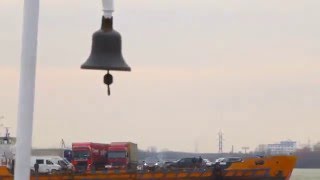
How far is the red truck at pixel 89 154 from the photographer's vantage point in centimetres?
5594

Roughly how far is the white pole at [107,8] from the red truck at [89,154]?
51171mm

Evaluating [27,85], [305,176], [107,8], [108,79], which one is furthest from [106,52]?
[305,176]

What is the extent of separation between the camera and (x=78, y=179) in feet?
102

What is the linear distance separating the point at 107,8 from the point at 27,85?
603 mm

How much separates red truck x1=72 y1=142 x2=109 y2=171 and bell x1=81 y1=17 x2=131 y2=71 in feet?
167

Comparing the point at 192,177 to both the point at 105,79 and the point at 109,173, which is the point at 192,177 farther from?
the point at 105,79

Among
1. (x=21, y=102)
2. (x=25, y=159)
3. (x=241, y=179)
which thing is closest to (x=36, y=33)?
(x=21, y=102)

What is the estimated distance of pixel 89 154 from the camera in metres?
55.9

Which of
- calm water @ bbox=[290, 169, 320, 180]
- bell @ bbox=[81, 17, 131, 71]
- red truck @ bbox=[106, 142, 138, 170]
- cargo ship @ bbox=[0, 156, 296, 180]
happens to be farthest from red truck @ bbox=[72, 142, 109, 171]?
bell @ bbox=[81, 17, 131, 71]

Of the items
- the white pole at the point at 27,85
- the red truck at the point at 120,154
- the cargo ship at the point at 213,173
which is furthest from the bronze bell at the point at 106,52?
the red truck at the point at 120,154

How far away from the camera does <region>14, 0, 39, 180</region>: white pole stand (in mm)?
4367

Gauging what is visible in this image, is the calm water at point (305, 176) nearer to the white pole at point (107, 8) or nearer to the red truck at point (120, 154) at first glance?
the red truck at point (120, 154)

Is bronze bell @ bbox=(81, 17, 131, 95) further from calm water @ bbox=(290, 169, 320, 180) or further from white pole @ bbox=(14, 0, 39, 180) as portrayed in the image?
calm water @ bbox=(290, 169, 320, 180)

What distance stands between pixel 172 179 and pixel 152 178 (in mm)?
913
